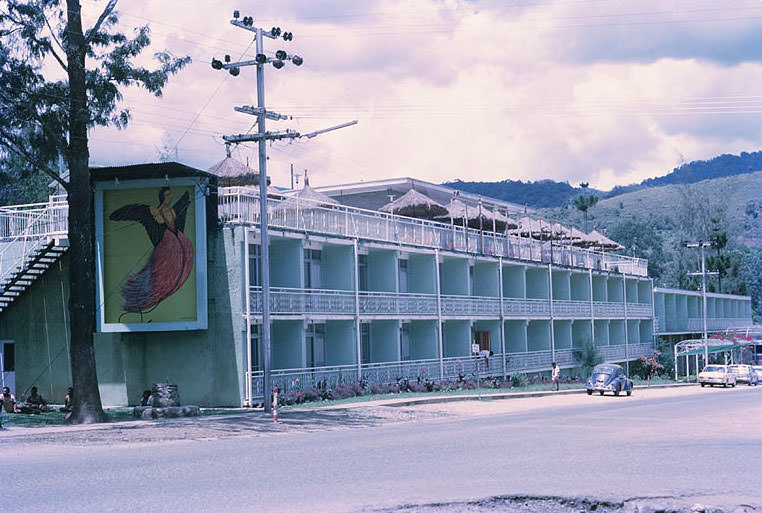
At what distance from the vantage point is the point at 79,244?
27.4 meters

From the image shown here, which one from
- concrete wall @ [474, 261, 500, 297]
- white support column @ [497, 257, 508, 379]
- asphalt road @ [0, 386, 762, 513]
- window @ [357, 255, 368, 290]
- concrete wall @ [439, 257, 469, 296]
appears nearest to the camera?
asphalt road @ [0, 386, 762, 513]

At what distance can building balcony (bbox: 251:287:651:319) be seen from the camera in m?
36.7

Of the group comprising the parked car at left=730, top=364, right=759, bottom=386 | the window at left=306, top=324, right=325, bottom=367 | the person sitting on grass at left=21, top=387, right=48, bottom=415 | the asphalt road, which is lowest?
the parked car at left=730, top=364, right=759, bottom=386

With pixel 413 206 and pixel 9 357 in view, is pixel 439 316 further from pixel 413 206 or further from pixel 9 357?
pixel 9 357

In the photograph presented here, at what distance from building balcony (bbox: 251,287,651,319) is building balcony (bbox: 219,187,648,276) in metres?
2.41

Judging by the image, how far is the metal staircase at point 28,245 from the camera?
3584 cm

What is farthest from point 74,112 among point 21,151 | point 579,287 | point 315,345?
point 579,287

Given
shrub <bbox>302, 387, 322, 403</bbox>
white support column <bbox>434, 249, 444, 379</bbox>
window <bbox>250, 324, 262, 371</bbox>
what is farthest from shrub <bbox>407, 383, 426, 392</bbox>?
window <bbox>250, 324, 262, 371</bbox>

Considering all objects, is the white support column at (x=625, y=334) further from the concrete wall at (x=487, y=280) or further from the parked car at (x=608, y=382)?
the parked car at (x=608, y=382)

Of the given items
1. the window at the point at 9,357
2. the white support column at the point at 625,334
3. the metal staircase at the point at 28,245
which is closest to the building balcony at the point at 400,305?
the white support column at the point at 625,334

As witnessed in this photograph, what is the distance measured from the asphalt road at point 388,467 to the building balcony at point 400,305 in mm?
11805

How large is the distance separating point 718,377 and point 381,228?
25.8 metres

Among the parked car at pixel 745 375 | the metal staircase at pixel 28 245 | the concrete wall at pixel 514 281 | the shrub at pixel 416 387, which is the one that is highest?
the metal staircase at pixel 28 245

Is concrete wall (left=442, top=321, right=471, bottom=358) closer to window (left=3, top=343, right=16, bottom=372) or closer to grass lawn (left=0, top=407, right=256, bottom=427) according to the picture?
grass lawn (left=0, top=407, right=256, bottom=427)
